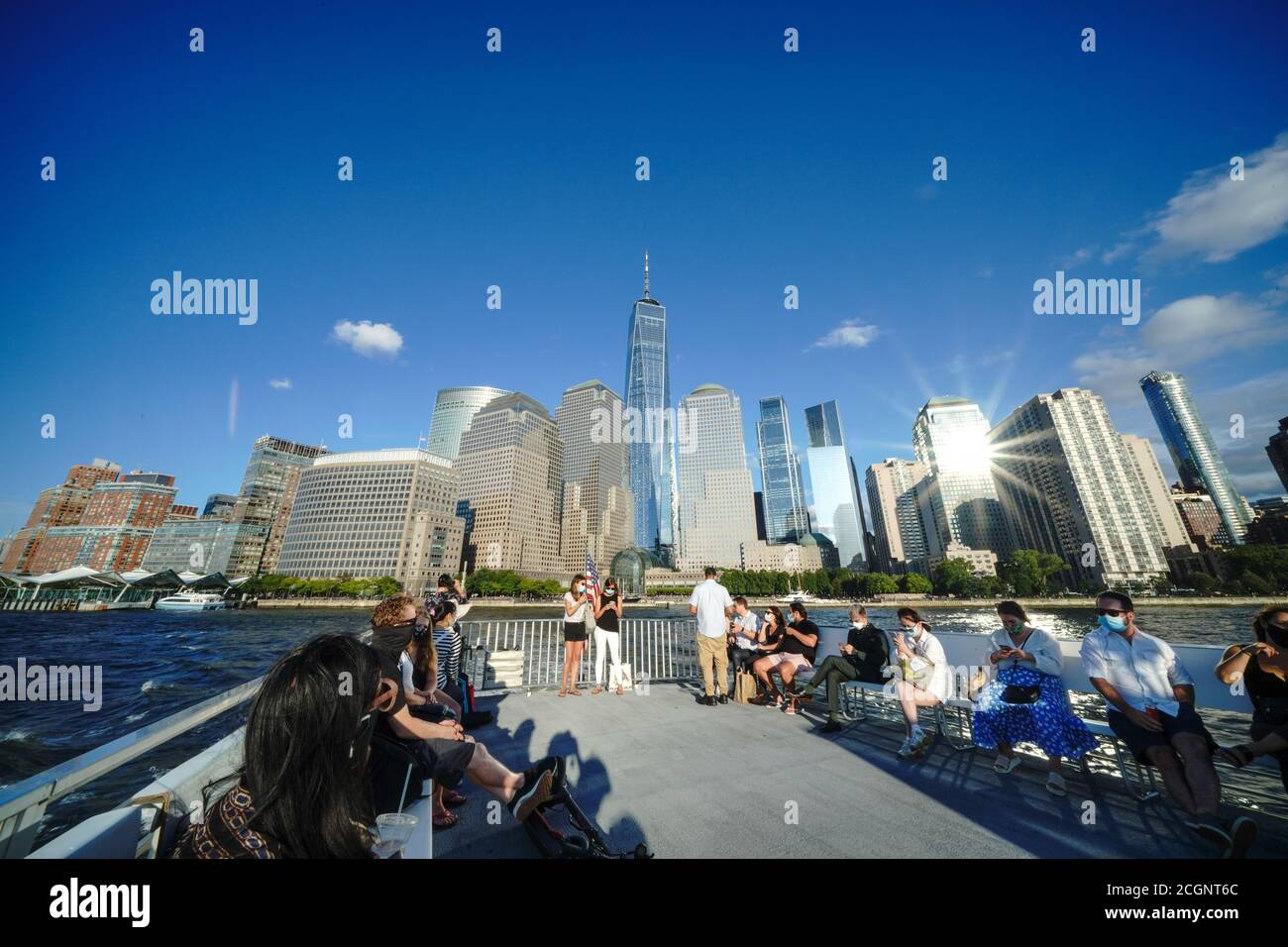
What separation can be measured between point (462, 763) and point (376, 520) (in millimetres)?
107069

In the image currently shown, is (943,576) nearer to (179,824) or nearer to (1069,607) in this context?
(1069,607)

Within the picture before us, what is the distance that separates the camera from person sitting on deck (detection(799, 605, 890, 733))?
574cm

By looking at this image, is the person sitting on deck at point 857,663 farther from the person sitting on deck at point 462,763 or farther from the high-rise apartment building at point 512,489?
the high-rise apartment building at point 512,489

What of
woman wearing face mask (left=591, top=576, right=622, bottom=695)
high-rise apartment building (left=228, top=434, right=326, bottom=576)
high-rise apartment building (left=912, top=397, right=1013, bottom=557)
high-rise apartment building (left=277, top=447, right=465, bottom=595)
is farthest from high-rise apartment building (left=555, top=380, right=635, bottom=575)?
woman wearing face mask (left=591, top=576, right=622, bottom=695)

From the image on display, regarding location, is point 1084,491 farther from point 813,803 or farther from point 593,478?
point 593,478

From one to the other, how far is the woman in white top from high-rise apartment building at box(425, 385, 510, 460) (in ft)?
491

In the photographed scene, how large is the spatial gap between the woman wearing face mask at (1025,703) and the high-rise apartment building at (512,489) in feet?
347

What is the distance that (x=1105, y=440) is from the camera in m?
75.2

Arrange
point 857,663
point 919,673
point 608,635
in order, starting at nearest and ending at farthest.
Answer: point 919,673 < point 857,663 < point 608,635

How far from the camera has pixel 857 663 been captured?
5.90 metres

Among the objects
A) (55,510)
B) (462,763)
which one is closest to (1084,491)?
(462,763)

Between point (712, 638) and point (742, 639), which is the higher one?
point (712, 638)

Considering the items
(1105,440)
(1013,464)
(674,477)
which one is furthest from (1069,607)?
(674,477)
